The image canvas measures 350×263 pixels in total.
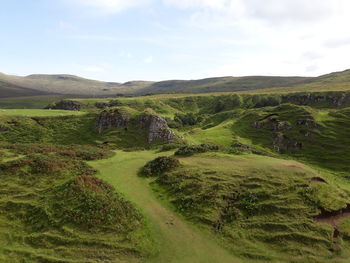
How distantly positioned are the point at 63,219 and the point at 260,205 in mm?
22819

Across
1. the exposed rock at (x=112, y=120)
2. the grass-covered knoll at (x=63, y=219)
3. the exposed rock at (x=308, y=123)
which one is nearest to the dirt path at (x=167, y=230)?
the grass-covered knoll at (x=63, y=219)

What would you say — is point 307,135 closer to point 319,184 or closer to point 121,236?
point 319,184

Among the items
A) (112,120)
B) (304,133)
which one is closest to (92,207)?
(112,120)

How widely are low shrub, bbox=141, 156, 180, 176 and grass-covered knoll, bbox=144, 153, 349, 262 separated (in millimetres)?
1080

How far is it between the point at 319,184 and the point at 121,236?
26.6m

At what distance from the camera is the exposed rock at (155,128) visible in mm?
75688

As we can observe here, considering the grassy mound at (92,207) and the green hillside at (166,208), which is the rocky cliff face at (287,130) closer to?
the green hillside at (166,208)

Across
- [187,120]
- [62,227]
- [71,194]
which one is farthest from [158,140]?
[187,120]

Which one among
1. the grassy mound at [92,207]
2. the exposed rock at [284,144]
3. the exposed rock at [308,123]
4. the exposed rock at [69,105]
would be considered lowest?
the exposed rock at [284,144]

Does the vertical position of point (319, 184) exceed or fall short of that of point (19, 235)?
it exceeds it

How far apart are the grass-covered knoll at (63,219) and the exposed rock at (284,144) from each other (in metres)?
61.4

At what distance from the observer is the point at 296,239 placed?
90.3ft

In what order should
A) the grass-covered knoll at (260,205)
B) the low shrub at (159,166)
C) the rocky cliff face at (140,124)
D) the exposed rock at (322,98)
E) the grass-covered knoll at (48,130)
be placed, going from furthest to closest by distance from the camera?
1. the exposed rock at (322,98)
2. the grass-covered knoll at (48,130)
3. the rocky cliff face at (140,124)
4. the low shrub at (159,166)
5. the grass-covered knoll at (260,205)

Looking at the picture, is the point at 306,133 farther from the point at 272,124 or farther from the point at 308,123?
the point at 272,124
